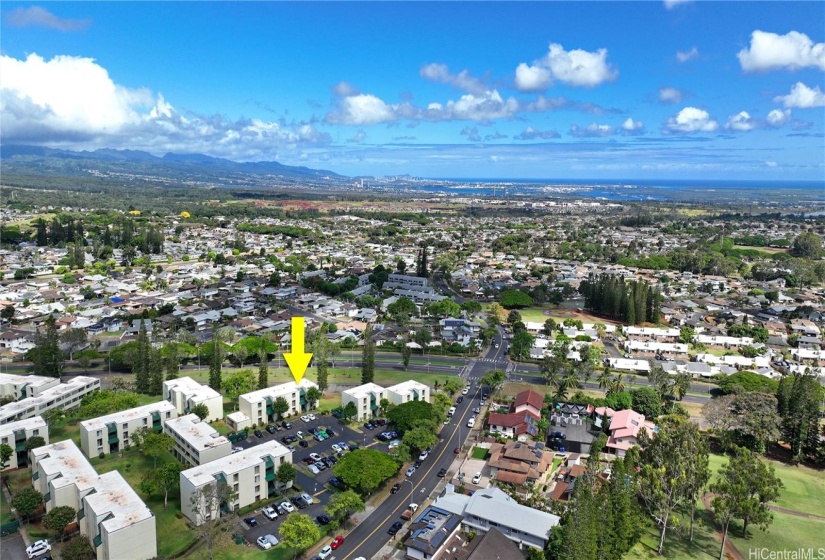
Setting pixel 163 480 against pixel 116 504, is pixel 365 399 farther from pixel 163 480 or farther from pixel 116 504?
pixel 116 504

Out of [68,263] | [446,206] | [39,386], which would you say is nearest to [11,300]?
[68,263]

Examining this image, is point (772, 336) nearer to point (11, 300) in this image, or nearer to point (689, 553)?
point (689, 553)

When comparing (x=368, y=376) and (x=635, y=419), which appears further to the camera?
(x=368, y=376)

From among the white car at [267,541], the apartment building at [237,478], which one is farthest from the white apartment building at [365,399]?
the white car at [267,541]

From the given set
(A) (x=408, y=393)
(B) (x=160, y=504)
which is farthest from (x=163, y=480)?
(A) (x=408, y=393)

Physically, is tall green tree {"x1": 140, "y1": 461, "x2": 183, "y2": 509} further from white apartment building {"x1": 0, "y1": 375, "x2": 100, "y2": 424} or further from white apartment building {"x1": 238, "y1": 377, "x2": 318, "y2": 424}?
white apartment building {"x1": 0, "y1": 375, "x2": 100, "y2": 424}

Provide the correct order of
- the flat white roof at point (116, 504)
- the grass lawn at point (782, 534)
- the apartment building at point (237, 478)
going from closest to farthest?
the flat white roof at point (116, 504) → the grass lawn at point (782, 534) → the apartment building at point (237, 478)

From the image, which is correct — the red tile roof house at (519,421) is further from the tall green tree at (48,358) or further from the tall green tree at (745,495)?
the tall green tree at (48,358)
